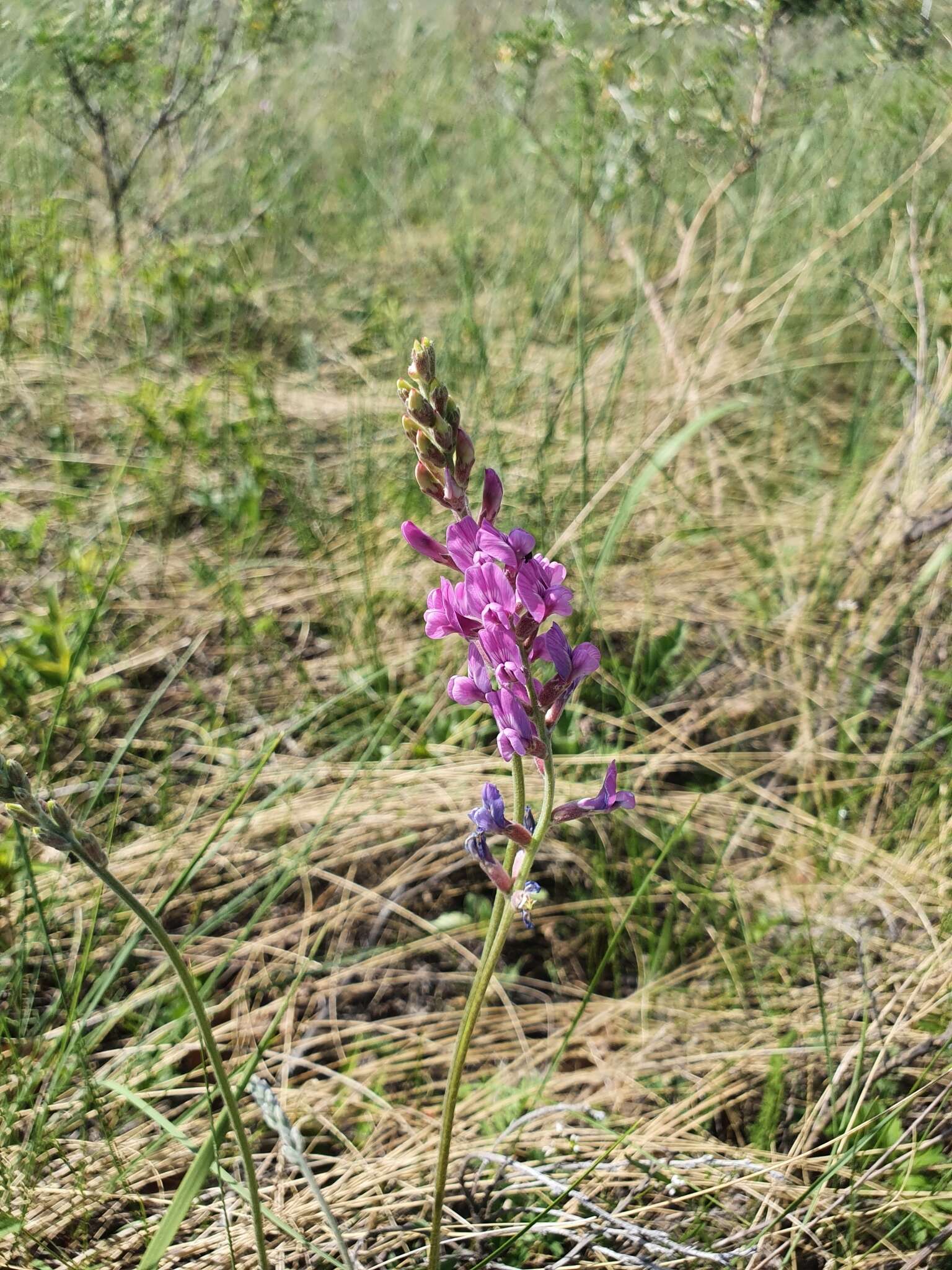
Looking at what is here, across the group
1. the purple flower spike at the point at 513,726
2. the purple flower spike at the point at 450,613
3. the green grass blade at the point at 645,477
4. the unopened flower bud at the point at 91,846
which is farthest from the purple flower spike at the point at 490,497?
the green grass blade at the point at 645,477

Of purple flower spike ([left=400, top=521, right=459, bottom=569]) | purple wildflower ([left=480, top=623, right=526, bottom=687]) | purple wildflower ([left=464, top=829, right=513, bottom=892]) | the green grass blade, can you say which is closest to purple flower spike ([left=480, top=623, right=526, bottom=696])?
purple wildflower ([left=480, top=623, right=526, bottom=687])

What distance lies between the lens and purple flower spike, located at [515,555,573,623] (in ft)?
4.02

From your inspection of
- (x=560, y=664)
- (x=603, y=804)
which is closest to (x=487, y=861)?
(x=603, y=804)

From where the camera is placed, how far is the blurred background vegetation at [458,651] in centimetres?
192

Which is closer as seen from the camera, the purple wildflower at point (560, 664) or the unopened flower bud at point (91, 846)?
the unopened flower bud at point (91, 846)

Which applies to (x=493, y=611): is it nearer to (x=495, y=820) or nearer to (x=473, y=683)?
(x=473, y=683)

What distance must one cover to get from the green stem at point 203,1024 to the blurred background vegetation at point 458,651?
0.90ft

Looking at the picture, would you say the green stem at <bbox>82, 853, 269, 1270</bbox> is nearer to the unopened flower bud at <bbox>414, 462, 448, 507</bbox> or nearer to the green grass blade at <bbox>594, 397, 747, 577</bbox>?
the unopened flower bud at <bbox>414, 462, 448, 507</bbox>

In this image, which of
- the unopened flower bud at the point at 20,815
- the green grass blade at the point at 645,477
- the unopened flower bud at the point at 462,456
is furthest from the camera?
the green grass blade at the point at 645,477

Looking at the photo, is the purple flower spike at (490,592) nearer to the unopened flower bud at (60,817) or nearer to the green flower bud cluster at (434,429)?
the green flower bud cluster at (434,429)

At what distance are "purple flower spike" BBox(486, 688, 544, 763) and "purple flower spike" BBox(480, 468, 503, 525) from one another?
0.23m

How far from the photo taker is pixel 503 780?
8.91 ft

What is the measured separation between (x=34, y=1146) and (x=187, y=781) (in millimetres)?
1155

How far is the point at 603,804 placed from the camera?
1.34 m
